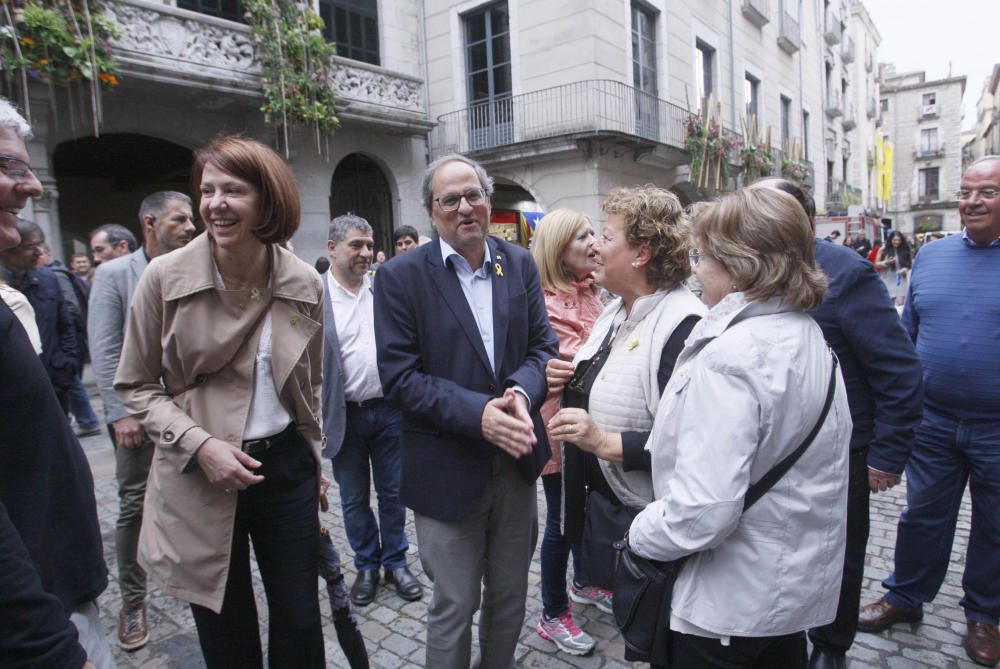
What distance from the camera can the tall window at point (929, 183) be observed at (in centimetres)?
5488

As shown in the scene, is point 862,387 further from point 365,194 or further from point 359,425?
point 365,194

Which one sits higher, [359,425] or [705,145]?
[705,145]

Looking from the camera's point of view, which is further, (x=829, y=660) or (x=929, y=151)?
(x=929, y=151)

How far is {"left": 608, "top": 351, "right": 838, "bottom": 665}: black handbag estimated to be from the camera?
170 cm

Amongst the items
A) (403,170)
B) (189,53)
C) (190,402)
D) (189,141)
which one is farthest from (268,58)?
(190,402)

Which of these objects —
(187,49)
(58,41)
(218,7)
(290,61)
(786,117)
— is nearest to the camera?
(58,41)

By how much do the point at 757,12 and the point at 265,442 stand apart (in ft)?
Answer: 69.4

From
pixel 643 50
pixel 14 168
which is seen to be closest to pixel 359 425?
pixel 14 168

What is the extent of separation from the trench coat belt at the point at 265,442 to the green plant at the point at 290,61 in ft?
28.5

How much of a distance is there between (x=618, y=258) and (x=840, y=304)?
92 centimetres

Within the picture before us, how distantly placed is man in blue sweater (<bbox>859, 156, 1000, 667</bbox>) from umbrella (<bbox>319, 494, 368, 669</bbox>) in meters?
2.48

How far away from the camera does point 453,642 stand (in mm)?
2227

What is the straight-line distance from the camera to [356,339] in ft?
11.5

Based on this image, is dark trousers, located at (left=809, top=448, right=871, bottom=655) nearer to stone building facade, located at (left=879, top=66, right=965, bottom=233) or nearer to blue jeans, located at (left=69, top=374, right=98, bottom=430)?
blue jeans, located at (left=69, top=374, right=98, bottom=430)
